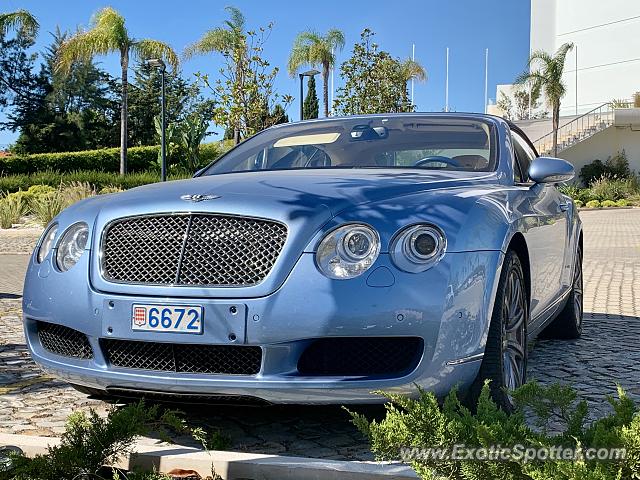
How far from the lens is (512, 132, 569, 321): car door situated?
4.23 m

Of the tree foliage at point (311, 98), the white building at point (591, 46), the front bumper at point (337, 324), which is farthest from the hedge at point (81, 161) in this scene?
the front bumper at point (337, 324)

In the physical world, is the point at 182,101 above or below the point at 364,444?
above

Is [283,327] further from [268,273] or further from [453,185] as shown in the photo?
[453,185]

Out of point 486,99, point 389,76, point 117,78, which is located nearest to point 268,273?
point 389,76

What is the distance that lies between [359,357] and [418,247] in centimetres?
47

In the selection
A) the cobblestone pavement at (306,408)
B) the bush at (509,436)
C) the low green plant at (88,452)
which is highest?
the bush at (509,436)

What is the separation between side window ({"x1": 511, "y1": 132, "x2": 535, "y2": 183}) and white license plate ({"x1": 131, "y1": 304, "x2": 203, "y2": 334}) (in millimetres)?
2121

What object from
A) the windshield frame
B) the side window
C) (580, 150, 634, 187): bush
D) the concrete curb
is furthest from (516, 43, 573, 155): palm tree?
the concrete curb

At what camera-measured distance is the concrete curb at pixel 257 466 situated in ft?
8.91

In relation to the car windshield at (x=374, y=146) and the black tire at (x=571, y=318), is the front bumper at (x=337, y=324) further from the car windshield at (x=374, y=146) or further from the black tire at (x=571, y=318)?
the black tire at (x=571, y=318)

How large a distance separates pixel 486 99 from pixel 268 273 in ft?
260

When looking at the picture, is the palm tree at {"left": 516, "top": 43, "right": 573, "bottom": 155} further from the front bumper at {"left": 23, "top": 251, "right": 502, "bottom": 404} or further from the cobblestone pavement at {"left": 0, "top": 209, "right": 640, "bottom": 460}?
the front bumper at {"left": 23, "top": 251, "right": 502, "bottom": 404}

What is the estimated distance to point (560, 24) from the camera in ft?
226

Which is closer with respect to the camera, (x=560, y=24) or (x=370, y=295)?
→ (x=370, y=295)
